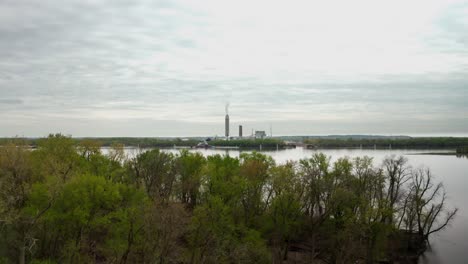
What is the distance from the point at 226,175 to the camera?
38.7 m

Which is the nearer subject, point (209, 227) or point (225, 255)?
point (225, 255)

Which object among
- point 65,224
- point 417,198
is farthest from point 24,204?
point 417,198

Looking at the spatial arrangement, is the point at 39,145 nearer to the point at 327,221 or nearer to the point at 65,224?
the point at 65,224

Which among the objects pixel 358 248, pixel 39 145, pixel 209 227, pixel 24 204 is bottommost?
pixel 358 248

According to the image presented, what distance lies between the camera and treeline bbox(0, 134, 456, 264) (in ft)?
72.7

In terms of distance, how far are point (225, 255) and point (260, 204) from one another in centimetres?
1138

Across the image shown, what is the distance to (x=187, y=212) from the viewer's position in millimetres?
34094

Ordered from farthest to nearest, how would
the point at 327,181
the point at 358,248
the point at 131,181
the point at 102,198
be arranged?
the point at 131,181, the point at 327,181, the point at 358,248, the point at 102,198

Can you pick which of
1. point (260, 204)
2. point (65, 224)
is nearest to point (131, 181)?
point (260, 204)

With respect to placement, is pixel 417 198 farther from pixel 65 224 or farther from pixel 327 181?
pixel 65 224

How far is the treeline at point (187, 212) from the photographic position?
22.2m

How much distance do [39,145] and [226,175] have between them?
18600 millimetres

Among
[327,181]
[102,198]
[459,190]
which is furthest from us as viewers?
[459,190]

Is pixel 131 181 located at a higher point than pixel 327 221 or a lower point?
higher
